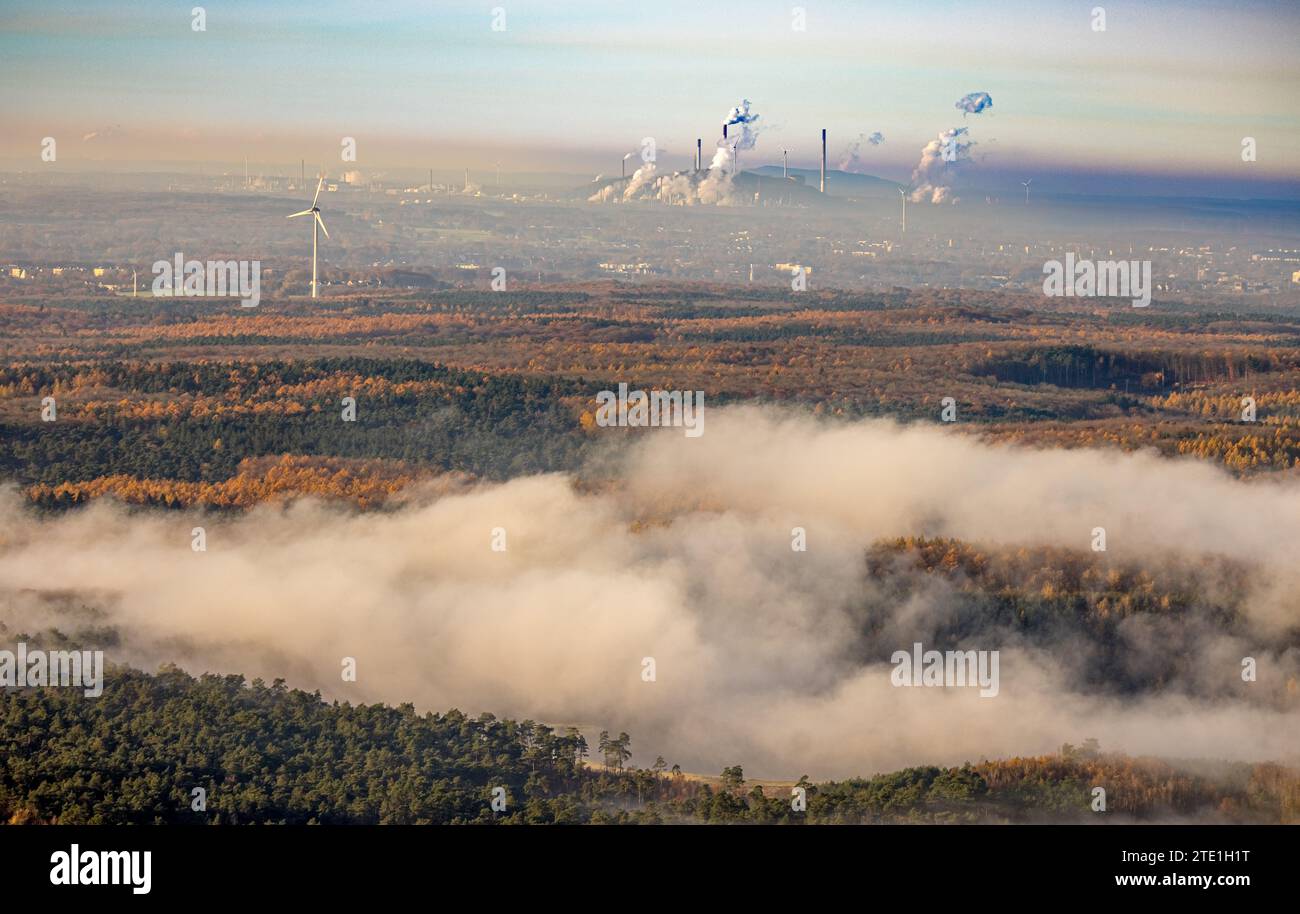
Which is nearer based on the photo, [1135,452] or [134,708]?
[134,708]

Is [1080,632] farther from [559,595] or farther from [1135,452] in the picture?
[1135,452]

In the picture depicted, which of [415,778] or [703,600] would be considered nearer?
[415,778]

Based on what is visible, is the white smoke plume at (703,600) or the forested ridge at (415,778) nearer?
the forested ridge at (415,778)

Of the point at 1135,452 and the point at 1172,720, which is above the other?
the point at 1135,452

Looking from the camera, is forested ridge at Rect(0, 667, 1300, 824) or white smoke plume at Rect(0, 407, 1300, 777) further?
white smoke plume at Rect(0, 407, 1300, 777)

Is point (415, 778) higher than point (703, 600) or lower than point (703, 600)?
lower
